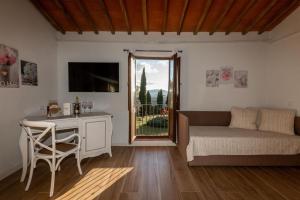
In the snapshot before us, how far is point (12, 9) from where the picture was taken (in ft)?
10.0

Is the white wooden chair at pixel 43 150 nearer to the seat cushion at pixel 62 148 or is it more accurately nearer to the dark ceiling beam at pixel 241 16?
the seat cushion at pixel 62 148

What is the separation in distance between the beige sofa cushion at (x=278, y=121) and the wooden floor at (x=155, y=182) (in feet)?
2.34

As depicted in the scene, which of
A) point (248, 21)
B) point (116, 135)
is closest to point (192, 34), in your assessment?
point (248, 21)

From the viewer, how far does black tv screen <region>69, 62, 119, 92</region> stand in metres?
4.44

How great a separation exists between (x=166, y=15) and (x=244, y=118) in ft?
8.66

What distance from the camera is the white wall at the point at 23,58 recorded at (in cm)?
290

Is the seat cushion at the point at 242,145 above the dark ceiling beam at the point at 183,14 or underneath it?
underneath

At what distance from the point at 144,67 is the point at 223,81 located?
3.83 m

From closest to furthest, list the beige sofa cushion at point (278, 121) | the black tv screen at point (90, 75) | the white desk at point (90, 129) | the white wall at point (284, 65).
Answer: the white desk at point (90, 129)
the beige sofa cushion at point (278, 121)
the white wall at point (284, 65)
the black tv screen at point (90, 75)

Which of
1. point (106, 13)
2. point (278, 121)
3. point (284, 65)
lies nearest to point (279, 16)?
point (284, 65)

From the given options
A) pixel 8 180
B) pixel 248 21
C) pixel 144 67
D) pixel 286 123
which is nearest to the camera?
pixel 8 180

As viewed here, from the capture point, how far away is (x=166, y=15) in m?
3.88

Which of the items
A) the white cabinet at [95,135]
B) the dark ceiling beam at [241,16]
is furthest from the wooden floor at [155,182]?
the dark ceiling beam at [241,16]

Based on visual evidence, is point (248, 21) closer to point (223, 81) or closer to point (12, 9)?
point (223, 81)
